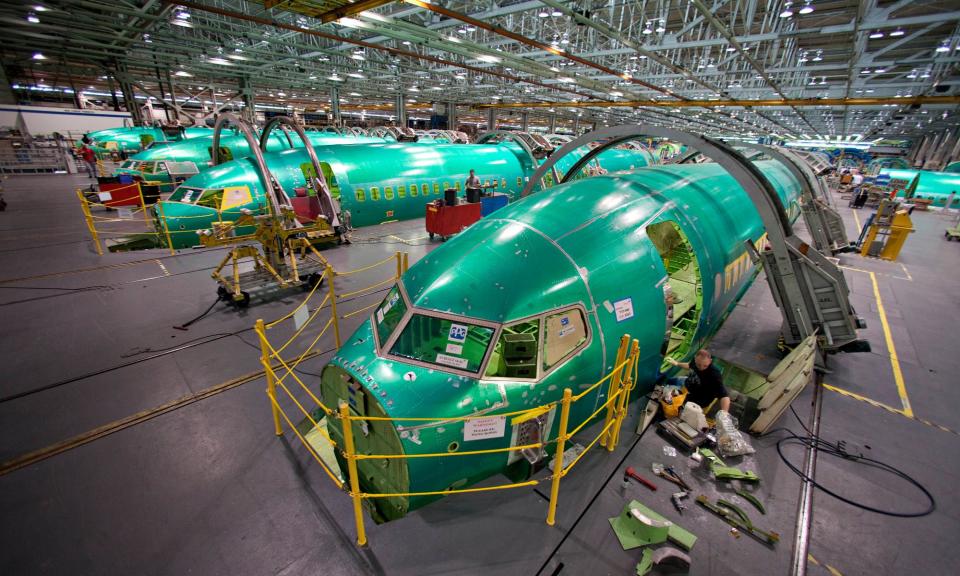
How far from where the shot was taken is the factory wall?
3862 centimetres

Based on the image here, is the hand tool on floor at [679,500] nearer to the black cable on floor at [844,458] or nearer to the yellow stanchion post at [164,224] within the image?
the black cable on floor at [844,458]

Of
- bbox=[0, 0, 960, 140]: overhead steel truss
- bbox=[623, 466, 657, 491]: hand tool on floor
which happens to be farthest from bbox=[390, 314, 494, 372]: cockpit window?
bbox=[0, 0, 960, 140]: overhead steel truss

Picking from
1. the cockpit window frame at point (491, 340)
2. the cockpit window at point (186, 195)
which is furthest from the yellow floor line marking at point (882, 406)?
the cockpit window at point (186, 195)

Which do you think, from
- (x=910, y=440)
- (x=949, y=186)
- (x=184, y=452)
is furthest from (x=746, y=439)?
(x=949, y=186)

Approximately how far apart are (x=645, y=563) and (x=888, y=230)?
80.3ft

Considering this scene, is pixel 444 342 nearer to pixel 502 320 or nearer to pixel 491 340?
pixel 491 340

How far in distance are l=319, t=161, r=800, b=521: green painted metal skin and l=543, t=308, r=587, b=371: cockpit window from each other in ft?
0.11

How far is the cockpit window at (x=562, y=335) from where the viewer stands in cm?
531

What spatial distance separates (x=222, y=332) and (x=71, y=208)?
78.0ft

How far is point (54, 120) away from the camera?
41.7 m

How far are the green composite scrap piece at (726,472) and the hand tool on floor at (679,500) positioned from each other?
78 cm

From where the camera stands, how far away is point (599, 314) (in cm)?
580

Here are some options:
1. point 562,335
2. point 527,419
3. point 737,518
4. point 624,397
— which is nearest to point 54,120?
point 562,335

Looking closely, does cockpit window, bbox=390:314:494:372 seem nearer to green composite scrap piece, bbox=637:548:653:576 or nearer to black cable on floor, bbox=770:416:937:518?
green composite scrap piece, bbox=637:548:653:576
